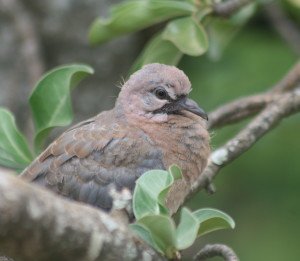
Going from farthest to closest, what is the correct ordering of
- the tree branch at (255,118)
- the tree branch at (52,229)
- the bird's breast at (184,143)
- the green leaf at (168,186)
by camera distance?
the tree branch at (255,118) < the bird's breast at (184,143) < the green leaf at (168,186) < the tree branch at (52,229)

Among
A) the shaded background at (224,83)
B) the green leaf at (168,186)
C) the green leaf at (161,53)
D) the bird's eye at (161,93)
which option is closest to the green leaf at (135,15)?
the green leaf at (161,53)

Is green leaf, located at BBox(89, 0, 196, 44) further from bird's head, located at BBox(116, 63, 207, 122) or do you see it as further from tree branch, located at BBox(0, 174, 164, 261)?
tree branch, located at BBox(0, 174, 164, 261)

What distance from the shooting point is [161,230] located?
2.40 metres

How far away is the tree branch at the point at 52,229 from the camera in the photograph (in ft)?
6.23

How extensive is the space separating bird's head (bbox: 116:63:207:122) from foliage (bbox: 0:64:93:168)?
0.32 metres

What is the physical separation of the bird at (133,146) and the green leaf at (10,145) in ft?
0.18

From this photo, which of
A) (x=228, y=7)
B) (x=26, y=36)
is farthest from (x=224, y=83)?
(x=228, y=7)

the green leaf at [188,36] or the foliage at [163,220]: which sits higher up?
the green leaf at [188,36]

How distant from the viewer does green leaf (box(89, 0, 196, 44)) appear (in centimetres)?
364

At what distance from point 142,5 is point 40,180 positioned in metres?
0.87

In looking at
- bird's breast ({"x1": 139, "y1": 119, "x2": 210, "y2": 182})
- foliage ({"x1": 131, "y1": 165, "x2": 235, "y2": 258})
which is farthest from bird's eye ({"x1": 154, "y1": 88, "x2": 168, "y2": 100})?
foliage ({"x1": 131, "y1": 165, "x2": 235, "y2": 258})

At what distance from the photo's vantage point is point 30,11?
5.82 metres

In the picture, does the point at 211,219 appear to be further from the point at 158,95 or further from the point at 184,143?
the point at 158,95

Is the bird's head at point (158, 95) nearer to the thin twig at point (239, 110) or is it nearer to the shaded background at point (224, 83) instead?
the thin twig at point (239, 110)
